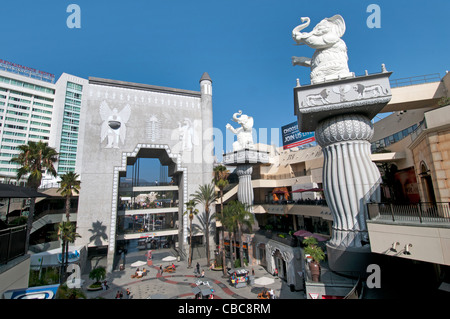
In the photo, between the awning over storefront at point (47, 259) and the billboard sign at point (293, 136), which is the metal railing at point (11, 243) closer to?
the awning over storefront at point (47, 259)

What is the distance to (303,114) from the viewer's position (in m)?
17.2

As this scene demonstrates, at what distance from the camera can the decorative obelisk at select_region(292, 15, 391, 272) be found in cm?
1565

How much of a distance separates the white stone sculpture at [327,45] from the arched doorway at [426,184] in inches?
331

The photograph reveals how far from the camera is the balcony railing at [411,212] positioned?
9.68 metres

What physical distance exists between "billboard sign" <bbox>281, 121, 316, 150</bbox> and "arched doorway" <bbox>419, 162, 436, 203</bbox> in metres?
25.1

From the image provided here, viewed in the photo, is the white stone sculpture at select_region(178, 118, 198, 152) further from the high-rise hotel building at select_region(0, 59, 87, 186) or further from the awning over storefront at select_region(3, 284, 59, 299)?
the high-rise hotel building at select_region(0, 59, 87, 186)

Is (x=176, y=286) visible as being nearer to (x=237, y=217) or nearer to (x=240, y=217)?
(x=237, y=217)

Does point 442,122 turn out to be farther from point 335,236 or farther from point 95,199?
point 95,199

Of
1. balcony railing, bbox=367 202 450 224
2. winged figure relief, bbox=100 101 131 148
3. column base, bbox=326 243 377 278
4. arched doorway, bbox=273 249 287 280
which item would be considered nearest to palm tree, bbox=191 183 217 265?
arched doorway, bbox=273 249 287 280

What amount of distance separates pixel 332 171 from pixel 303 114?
482 centimetres

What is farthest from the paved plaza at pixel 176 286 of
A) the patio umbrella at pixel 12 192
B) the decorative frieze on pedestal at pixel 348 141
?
the patio umbrella at pixel 12 192

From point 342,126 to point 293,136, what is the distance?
85.2ft

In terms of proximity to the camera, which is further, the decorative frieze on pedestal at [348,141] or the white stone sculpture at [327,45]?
the white stone sculpture at [327,45]
